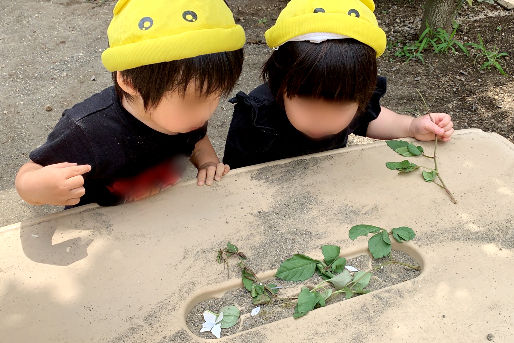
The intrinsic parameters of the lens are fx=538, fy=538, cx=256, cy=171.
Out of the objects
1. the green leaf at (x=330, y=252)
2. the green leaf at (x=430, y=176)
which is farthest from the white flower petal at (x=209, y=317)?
the green leaf at (x=430, y=176)

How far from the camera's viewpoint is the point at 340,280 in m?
0.98

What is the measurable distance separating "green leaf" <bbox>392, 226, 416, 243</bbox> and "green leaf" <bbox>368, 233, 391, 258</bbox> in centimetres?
3

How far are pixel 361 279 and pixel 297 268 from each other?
0.39 ft

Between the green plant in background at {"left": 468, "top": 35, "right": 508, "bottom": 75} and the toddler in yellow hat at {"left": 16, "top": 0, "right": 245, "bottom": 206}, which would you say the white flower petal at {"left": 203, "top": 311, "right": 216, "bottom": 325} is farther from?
the green plant in background at {"left": 468, "top": 35, "right": 508, "bottom": 75}

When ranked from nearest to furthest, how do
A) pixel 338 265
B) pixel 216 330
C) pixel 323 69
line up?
1. pixel 216 330
2. pixel 338 265
3. pixel 323 69

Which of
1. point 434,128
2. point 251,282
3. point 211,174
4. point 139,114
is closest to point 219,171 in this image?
point 211,174

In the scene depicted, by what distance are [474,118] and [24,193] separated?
207 centimetres

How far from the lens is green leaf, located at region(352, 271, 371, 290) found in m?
0.99

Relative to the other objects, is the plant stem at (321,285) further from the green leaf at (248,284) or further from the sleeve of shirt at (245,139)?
the sleeve of shirt at (245,139)

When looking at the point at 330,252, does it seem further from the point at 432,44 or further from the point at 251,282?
the point at 432,44

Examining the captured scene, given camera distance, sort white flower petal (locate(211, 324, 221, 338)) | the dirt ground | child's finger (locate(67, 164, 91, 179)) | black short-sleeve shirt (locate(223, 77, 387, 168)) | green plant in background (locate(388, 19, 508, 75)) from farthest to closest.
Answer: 1. green plant in background (locate(388, 19, 508, 75))
2. the dirt ground
3. black short-sleeve shirt (locate(223, 77, 387, 168))
4. child's finger (locate(67, 164, 91, 179))
5. white flower petal (locate(211, 324, 221, 338))

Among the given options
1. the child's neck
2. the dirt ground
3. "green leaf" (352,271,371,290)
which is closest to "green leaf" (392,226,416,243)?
"green leaf" (352,271,371,290)

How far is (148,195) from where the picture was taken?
114 cm

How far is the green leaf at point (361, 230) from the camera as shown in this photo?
1.06 meters
